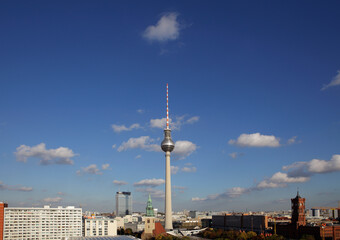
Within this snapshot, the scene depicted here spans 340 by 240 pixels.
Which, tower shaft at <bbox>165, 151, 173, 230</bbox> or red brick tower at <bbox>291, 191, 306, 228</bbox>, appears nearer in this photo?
red brick tower at <bbox>291, 191, 306, 228</bbox>

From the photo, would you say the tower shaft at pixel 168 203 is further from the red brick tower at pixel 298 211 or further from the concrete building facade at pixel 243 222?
the red brick tower at pixel 298 211

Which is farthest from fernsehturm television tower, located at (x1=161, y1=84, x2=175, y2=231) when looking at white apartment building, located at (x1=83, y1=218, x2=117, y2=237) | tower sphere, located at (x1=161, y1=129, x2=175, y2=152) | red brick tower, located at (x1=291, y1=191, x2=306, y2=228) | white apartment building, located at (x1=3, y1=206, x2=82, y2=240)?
red brick tower, located at (x1=291, y1=191, x2=306, y2=228)

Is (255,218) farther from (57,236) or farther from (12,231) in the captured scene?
(12,231)

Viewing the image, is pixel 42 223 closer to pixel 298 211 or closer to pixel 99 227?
pixel 99 227

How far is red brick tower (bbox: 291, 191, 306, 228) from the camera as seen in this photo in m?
120

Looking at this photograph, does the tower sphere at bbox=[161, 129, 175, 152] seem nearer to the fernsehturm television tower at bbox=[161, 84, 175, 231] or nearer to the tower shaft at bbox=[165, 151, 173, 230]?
the fernsehturm television tower at bbox=[161, 84, 175, 231]

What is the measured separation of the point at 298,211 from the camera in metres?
121

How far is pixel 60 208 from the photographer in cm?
11756

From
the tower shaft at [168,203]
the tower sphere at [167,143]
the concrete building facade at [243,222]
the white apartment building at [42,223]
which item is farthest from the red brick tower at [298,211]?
the white apartment building at [42,223]

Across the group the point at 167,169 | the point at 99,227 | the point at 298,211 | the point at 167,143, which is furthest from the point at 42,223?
the point at 298,211

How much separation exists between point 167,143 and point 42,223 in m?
61.5

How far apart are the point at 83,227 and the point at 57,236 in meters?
10.5

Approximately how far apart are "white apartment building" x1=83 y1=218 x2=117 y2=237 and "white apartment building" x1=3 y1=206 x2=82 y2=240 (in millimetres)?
4471

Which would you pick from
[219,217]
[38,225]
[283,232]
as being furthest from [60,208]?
[219,217]
